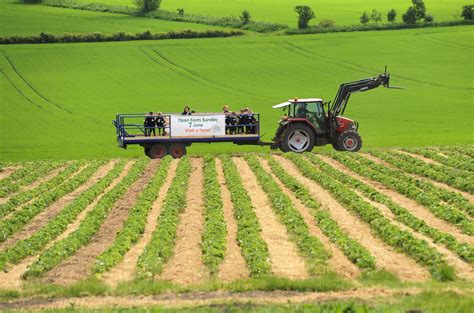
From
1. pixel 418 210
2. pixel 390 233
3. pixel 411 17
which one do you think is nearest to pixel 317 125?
pixel 418 210

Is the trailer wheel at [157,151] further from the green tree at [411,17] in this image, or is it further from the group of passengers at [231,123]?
the green tree at [411,17]

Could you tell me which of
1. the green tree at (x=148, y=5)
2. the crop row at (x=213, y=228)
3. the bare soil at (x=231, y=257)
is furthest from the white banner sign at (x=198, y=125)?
the green tree at (x=148, y=5)

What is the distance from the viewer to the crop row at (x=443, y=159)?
34.2 metres

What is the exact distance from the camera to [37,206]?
2747cm

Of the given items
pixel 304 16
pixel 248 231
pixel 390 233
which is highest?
pixel 304 16

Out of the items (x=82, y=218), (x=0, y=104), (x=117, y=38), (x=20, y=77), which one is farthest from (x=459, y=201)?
(x=117, y=38)

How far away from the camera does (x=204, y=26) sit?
9175cm

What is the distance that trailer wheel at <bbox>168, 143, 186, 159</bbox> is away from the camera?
133 ft

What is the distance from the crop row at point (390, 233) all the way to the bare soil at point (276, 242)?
7.32ft

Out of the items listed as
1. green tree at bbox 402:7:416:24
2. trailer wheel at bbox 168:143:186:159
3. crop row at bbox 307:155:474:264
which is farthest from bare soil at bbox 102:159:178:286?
green tree at bbox 402:7:416:24

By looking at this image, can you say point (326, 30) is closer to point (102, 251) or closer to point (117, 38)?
point (117, 38)

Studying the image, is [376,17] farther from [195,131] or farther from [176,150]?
[195,131]

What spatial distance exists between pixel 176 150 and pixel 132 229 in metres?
18.0

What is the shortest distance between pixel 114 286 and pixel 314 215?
8235 millimetres
